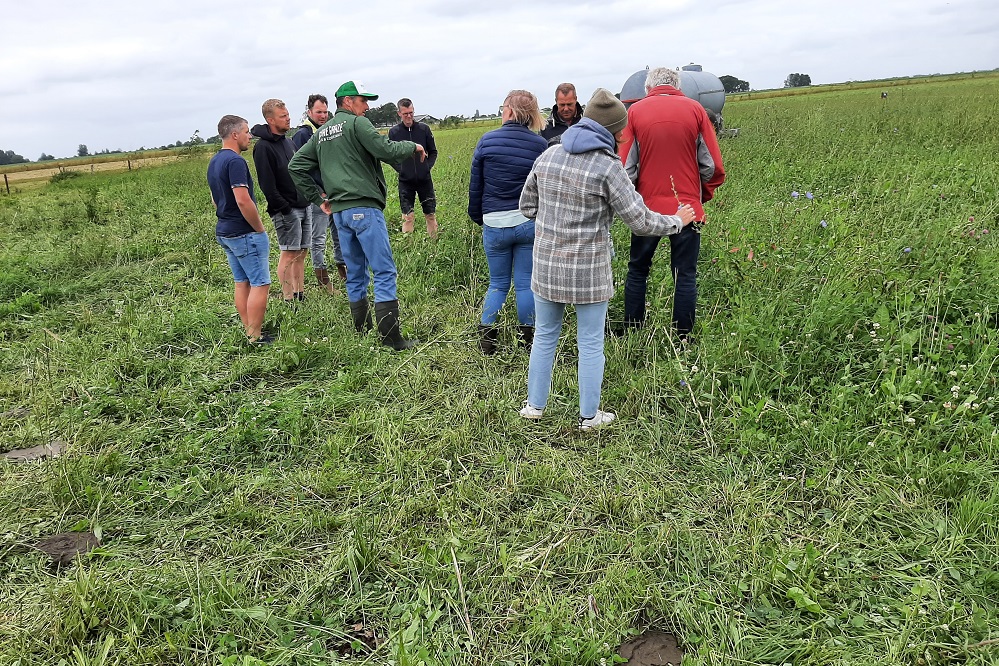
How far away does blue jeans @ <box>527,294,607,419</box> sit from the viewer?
11.3ft

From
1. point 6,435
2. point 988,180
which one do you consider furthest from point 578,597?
point 988,180

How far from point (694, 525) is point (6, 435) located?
441cm

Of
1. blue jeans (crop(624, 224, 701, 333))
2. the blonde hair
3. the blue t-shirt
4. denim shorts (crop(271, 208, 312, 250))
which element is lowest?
blue jeans (crop(624, 224, 701, 333))

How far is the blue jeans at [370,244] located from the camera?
4.79m

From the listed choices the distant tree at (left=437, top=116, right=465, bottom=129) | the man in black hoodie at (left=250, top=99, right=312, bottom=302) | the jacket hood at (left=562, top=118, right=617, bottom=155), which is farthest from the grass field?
the distant tree at (left=437, top=116, right=465, bottom=129)

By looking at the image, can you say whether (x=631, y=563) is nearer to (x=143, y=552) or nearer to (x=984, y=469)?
(x=984, y=469)

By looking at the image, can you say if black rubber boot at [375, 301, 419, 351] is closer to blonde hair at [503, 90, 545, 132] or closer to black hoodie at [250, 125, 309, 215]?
black hoodie at [250, 125, 309, 215]

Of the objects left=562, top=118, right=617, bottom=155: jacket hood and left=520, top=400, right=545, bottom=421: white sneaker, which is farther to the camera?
left=520, top=400, right=545, bottom=421: white sneaker

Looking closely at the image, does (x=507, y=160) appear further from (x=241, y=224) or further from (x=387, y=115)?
(x=387, y=115)

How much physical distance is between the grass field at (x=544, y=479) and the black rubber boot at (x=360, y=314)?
26 centimetres

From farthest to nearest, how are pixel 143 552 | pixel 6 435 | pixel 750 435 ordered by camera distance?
pixel 6 435, pixel 750 435, pixel 143 552

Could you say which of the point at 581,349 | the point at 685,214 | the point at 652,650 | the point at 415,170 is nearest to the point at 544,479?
the point at 581,349

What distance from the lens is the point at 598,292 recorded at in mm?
3307

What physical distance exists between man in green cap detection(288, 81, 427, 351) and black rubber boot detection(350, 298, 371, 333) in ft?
0.92
